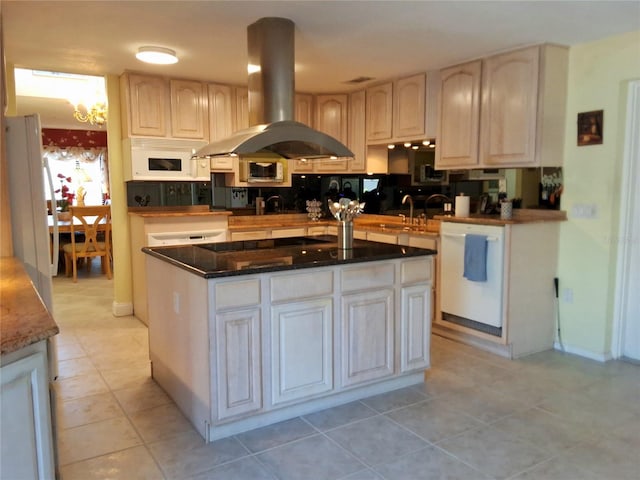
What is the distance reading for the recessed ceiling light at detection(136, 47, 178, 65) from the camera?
372cm

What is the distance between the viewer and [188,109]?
4.79m

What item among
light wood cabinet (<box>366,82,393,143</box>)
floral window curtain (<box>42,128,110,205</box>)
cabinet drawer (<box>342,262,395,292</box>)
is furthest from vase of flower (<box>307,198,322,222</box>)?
floral window curtain (<box>42,128,110,205</box>)

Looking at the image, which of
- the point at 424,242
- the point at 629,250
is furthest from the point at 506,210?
the point at 629,250

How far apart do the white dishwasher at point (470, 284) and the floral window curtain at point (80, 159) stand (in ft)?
26.2

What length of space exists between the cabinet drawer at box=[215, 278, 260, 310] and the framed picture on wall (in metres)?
2.73

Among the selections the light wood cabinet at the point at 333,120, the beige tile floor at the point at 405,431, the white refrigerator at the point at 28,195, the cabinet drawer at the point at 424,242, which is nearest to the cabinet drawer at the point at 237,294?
the beige tile floor at the point at 405,431

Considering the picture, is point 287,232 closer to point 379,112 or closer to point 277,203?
point 277,203

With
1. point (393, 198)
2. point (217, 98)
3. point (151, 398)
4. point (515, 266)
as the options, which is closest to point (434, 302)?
point (515, 266)

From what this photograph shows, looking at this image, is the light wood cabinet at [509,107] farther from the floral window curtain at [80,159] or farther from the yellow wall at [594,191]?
the floral window curtain at [80,159]

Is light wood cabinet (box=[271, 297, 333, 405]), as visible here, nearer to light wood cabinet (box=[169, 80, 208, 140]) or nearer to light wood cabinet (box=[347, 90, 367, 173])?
light wood cabinet (box=[169, 80, 208, 140])

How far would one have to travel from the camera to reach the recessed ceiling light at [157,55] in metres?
3.72

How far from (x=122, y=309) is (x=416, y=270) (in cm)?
324

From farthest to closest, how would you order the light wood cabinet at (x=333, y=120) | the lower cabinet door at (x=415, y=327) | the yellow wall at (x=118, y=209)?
the light wood cabinet at (x=333, y=120), the yellow wall at (x=118, y=209), the lower cabinet door at (x=415, y=327)

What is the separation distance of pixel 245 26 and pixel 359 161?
2.44m
